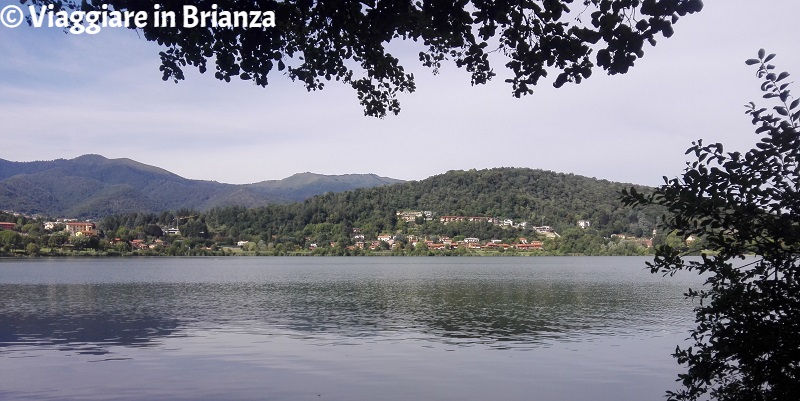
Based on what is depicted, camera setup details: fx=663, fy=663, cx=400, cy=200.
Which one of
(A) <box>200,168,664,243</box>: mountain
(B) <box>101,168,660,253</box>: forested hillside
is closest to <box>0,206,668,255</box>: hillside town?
(B) <box>101,168,660,253</box>: forested hillside

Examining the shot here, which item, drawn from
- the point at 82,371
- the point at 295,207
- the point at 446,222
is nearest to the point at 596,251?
the point at 446,222

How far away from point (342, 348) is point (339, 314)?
28.3ft

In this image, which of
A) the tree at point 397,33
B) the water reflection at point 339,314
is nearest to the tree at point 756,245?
the tree at point 397,33

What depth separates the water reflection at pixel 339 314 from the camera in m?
21.5

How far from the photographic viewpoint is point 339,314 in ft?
90.8

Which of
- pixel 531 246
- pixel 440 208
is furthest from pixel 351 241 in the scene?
pixel 531 246

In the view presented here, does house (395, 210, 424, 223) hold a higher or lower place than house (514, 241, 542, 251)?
higher

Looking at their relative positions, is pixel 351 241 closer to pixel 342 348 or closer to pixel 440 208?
pixel 440 208

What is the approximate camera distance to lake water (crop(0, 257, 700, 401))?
46.5 feet

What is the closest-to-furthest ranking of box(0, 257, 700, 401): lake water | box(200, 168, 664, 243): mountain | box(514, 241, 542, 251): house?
1. box(0, 257, 700, 401): lake water
2. box(514, 241, 542, 251): house
3. box(200, 168, 664, 243): mountain

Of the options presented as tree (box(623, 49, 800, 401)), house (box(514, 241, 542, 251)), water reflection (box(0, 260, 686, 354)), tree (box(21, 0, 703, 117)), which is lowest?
house (box(514, 241, 542, 251))

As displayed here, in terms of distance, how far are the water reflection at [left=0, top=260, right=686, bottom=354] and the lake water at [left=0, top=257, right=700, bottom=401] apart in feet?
0.28

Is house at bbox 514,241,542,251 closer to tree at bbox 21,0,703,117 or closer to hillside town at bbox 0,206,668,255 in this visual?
hillside town at bbox 0,206,668,255

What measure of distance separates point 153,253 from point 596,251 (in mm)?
90362
